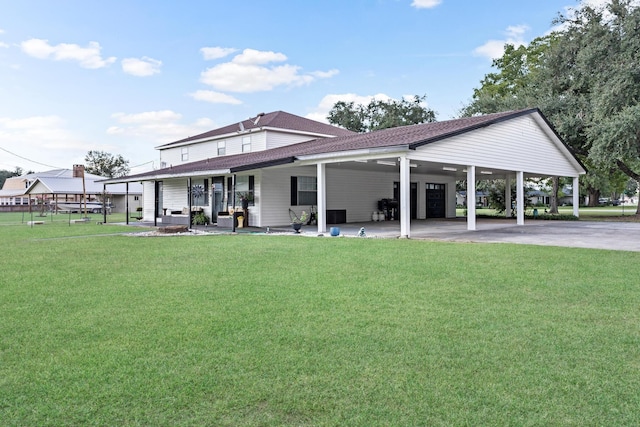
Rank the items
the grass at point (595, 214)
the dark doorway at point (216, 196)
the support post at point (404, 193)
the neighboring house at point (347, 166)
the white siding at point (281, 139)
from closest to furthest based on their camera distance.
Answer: the support post at point (404, 193)
the neighboring house at point (347, 166)
the dark doorway at point (216, 196)
the grass at point (595, 214)
the white siding at point (281, 139)

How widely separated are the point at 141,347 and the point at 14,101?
95.3 feet

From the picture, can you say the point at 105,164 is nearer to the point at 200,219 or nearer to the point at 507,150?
the point at 200,219

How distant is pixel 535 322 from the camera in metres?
4.41

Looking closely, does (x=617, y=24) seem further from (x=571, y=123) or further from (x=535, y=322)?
(x=535, y=322)

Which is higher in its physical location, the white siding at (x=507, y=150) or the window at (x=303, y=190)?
the white siding at (x=507, y=150)

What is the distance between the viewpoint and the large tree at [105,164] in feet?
220

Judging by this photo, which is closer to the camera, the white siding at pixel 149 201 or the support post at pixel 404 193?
the support post at pixel 404 193

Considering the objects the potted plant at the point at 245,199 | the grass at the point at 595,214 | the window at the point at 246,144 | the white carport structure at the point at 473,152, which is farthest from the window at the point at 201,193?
the grass at the point at 595,214

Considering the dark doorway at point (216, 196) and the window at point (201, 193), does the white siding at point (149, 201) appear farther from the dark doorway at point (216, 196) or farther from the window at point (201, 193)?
the dark doorway at point (216, 196)

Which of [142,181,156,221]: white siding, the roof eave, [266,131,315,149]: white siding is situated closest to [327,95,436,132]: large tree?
[266,131,315,149]: white siding

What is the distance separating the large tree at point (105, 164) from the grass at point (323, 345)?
6730 cm

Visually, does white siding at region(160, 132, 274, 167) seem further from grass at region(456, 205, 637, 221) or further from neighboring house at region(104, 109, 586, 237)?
grass at region(456, 205, 637, 221)

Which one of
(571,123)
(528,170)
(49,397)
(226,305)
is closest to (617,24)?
(571,123)

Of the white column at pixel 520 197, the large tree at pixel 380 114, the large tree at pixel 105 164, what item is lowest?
the white column at pixel 520 197
